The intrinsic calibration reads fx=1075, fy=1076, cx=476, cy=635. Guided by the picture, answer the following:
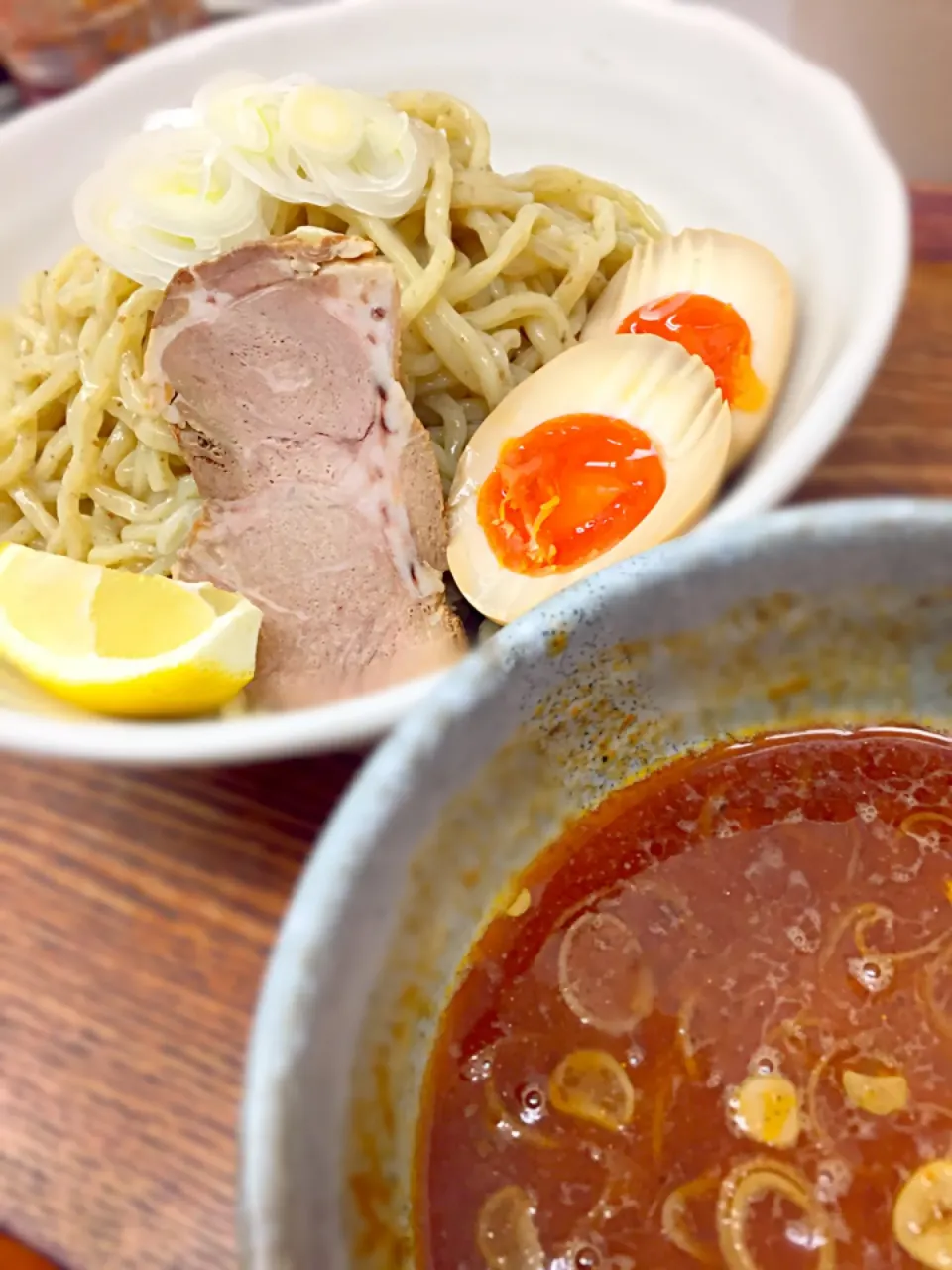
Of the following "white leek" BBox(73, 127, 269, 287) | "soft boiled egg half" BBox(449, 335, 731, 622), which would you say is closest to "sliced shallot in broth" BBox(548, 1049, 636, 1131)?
"soft boiled egg half" BBox(449, 335, 731, 622)

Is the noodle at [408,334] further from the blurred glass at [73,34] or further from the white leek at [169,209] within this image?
the blurred glass at [73,34]

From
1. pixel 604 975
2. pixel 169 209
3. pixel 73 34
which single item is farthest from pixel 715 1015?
pixel 73 34

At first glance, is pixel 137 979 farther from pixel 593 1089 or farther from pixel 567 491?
pixel 567 491

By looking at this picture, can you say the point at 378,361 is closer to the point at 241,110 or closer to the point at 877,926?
the point at 241,110

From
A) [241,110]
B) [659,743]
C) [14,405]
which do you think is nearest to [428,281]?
[241,110]

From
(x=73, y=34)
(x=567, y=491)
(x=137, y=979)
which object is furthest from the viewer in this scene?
(x=73, y=34)

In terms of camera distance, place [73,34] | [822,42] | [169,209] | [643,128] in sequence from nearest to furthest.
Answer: [169,209]
[643,128]
[73,34]
[822,42]

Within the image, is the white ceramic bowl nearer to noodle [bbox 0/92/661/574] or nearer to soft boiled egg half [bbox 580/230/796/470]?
soft boiled egg half [bbox 580/230/796/470]
